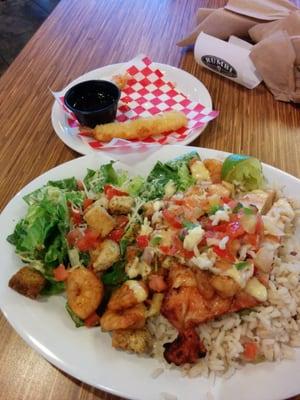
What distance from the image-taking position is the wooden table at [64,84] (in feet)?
4.36

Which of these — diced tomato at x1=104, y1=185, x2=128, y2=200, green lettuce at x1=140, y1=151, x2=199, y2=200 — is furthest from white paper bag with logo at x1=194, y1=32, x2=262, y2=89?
diced tomato at x1=104, y1=185, x2=128, y2=200

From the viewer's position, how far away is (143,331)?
1290 millimetres

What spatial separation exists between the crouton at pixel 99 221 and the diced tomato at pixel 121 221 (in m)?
0.05

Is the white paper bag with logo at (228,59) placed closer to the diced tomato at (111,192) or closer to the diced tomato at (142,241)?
the diced tomato at (111,192)

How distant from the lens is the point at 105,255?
138cm

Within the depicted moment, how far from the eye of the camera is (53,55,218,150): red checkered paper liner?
2021mm

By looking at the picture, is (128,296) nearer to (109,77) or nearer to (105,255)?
(105,255)

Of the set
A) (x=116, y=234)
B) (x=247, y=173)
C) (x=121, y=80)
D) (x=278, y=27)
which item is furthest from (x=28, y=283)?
(x=278, y=27)

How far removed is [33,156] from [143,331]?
1.16 m

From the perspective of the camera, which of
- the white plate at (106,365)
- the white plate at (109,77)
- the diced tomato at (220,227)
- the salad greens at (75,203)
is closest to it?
the white plate at (106,365)

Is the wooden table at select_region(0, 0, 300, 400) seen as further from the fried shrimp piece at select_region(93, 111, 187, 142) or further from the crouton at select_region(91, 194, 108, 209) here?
the crouton at select_region(91, 194, 108, 209)

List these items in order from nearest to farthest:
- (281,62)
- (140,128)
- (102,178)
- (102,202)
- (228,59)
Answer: (102,202) < (102,178) < (140,128) < (281,62) < (228,59)

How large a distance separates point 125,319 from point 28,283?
0.36 m

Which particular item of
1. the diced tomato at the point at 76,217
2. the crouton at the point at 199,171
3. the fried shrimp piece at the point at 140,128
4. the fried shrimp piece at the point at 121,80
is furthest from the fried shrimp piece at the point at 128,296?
the fried shrimp piece at the point at 121,80
